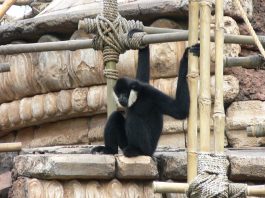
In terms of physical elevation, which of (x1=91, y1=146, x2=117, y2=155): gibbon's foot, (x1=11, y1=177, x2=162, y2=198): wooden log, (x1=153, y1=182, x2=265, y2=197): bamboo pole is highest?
(x1=91, y1=146, x2=117, y2=155): gibbon's foot

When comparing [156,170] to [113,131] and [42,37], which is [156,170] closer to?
[113,131]

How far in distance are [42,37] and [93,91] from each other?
2.91ft

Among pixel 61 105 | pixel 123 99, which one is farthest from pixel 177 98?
pixel 61 105

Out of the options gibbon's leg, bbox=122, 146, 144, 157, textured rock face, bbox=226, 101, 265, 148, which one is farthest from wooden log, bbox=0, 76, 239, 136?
gibbon's leg, bbox=122, 146, 144, 157

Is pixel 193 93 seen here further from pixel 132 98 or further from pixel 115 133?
pixel 115 133

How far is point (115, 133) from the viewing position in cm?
712

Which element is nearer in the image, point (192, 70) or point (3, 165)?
point (192, 70)

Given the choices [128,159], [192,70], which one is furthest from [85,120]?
[192,70]

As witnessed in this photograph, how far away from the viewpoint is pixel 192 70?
220 inches

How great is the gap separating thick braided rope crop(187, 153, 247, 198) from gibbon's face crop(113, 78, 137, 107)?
212cm

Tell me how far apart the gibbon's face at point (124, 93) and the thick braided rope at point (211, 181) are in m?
2.12

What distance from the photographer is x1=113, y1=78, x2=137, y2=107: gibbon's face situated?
6926 mm

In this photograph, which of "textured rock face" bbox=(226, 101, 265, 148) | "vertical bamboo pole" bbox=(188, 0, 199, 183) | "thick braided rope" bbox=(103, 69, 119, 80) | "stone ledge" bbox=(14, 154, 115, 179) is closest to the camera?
"vertical bamboo pole" bbox=(188, 0, 199, 183)

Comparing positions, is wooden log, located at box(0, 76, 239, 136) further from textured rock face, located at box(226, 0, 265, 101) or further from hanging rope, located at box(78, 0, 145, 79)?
hanging rope, located at box(78, 0, 145, 79)
